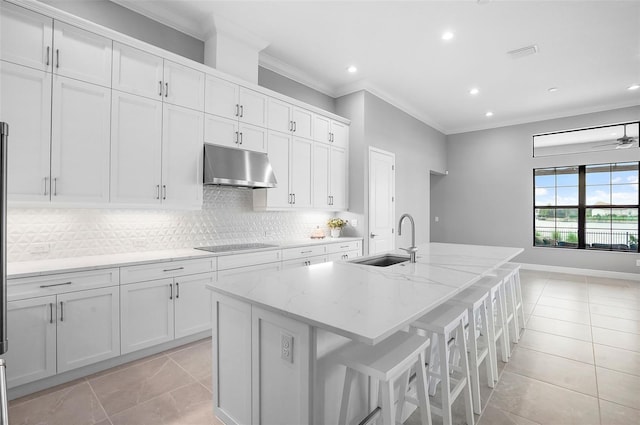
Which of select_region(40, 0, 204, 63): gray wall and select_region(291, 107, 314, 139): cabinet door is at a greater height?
select_region(40, 0, 204, 63): gray wall

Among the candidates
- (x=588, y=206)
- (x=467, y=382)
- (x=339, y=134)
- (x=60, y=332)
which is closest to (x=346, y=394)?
(x=467, y=382)

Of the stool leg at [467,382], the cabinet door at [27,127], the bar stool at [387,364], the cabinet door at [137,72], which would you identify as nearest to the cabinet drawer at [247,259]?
the cabinet door at [27,127]

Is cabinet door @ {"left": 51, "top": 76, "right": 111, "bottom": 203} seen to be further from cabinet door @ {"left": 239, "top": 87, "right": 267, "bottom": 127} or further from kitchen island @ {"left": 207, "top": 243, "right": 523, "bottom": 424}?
kitchen island @ {"left": 207, "top": 243, "right": 523, "bottom": 424}

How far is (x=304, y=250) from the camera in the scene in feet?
13.3

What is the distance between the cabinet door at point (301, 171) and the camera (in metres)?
4.29

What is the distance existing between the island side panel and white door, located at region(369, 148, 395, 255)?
11.5 ft

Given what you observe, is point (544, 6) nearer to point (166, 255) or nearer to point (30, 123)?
point (166, 255)

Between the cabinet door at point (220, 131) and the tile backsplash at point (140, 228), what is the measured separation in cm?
59

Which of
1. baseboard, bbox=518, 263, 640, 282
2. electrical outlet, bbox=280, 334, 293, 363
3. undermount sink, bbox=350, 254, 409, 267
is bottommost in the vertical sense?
baseboard, bbox=518, 263, 640, 282

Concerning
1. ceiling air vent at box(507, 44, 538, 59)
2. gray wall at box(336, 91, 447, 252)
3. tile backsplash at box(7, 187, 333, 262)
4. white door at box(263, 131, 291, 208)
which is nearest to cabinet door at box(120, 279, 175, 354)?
tile backsplash at box(7, 187, 333, 262)

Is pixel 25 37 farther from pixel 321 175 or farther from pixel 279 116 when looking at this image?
pixel 321 175

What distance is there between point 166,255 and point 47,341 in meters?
1.00

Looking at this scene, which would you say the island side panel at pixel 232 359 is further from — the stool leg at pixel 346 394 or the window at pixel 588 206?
the window at pixel 588 206

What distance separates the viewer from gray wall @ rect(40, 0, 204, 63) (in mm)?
2748
